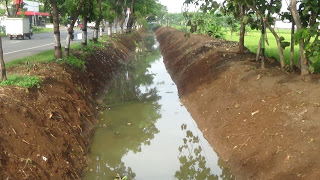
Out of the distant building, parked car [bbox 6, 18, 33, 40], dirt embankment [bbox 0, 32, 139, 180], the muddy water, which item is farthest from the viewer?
the distant building

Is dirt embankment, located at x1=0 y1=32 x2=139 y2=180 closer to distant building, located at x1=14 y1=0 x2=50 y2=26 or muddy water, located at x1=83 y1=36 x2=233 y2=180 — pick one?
muddy water, located at x1=83 y1=36 x2=233 y2=180

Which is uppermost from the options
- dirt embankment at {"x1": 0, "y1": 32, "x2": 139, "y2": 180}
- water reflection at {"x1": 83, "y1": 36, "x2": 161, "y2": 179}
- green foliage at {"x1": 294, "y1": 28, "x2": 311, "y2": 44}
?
green foliage at {"x1": 294, "y1": 28, "x2": 311, "y2": 44}

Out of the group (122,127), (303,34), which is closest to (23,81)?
(122,127)

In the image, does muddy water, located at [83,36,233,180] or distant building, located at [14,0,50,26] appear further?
distant building, located at [14,0,50,26]

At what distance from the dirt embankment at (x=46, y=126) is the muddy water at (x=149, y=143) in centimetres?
58

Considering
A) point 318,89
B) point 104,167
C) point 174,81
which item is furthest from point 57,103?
point 174,81

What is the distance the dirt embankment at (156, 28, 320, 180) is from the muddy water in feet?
1.62

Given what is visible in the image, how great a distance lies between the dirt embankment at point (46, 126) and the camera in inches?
257

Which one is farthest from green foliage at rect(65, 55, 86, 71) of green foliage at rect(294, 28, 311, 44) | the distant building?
the distant building

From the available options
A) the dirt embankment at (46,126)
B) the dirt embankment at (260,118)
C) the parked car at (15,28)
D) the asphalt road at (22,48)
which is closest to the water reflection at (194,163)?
the dirt embankment at (260,118)

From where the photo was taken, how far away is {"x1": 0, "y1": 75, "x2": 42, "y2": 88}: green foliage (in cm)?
891

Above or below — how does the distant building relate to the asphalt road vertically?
above

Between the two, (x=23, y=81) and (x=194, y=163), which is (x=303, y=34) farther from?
(x=23, y=81)

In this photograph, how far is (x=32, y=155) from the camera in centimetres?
686
